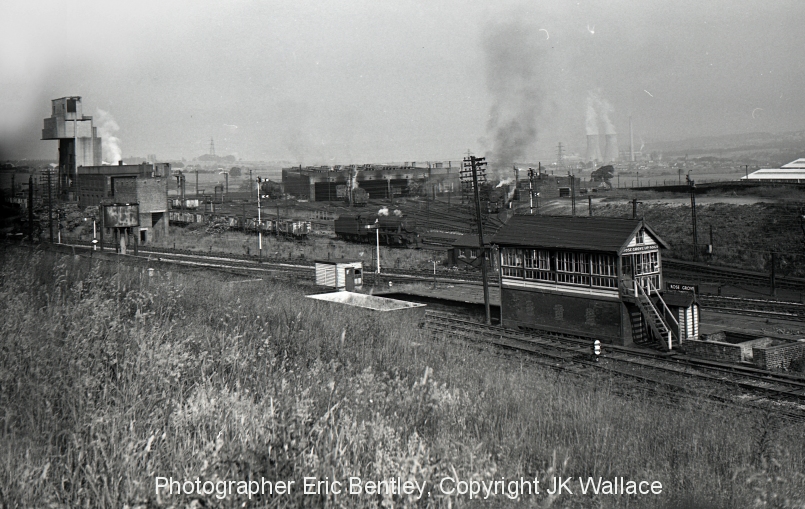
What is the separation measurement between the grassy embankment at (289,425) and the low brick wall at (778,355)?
5846mm

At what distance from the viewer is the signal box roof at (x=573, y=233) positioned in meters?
19.6

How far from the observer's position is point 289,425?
5160mm

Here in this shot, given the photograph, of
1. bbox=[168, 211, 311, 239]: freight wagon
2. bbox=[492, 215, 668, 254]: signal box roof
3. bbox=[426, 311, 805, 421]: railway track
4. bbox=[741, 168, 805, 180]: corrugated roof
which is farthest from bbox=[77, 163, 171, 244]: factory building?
bbox=[741, 168, 805, 180]: corrugated roof

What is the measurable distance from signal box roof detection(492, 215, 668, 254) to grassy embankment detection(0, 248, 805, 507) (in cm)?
871

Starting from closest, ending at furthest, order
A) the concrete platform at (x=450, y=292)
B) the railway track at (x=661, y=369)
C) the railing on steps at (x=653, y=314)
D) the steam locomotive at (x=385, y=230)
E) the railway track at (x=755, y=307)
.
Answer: the railway track at (x=661, y=369)
the railing on steps at (x=653, y=314)
the railway track at (x=755, y=307)
the concrete platform at (x=450, y=292)
the steam locomotive at (x=385, y=230)

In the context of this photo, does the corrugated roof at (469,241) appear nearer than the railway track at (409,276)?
No

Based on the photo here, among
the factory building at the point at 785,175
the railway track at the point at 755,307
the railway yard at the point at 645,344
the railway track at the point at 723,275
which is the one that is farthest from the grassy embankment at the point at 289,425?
the factory building at the point at 785,175

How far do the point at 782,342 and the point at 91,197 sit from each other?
205ft

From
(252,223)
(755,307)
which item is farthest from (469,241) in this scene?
(252,223)

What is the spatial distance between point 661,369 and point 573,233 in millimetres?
6121

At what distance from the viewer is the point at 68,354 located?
6582mm

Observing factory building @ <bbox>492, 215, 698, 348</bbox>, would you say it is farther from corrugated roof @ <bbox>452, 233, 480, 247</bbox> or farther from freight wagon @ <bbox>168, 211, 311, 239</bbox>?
freight wagon @ <bbox>168, 211, 311, 239</bbox>

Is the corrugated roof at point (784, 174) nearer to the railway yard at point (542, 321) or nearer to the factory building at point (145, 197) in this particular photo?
the railway yard at point (542, 321)

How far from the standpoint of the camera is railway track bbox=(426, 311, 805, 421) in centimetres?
1335
